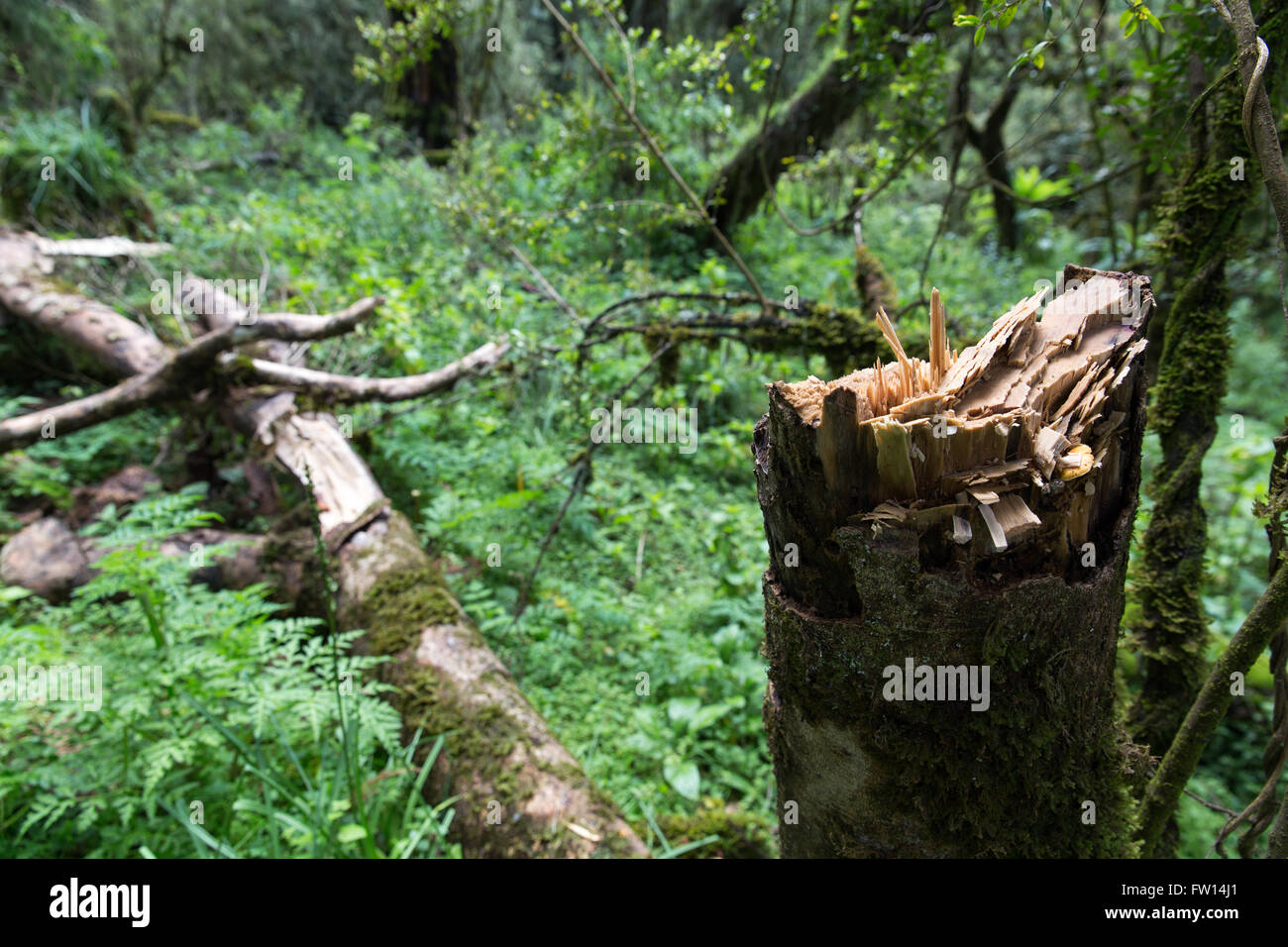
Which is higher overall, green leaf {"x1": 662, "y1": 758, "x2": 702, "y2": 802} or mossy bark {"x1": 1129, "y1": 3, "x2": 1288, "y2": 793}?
mossy bark {"x1": 1129, "y1": 3, "x2": 1288, "y2": 793}

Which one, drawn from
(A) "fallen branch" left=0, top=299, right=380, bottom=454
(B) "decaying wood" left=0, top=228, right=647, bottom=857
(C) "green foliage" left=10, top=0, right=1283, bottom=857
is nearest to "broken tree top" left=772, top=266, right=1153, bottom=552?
(C) "green foliage" left=10, top=0, right=1283, bottom=857

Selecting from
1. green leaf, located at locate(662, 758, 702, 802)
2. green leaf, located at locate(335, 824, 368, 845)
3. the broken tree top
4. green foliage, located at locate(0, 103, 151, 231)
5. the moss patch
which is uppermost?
green foliage, located at locate(0, 103, 151, 231)

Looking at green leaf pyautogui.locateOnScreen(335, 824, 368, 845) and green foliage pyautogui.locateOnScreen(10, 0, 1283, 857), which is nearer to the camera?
green leaf pyautogui.locateOnScreen(335, 824, 368, 845)

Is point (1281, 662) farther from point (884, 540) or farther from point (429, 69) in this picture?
point (429, 69)

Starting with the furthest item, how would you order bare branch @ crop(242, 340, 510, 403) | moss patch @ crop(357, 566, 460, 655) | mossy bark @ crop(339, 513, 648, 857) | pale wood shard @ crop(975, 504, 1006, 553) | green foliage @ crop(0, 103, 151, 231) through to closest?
green foliage @ crop(0, 103, 151, 231) → bare branch @ crop(242, 340, 510, 403) → moss patch @ crop(357, 566, 460, 655) → mossy bark @ crop(339, 513, 648, 857) → pale wood shard @ crop(975, 504, 1006, 553)

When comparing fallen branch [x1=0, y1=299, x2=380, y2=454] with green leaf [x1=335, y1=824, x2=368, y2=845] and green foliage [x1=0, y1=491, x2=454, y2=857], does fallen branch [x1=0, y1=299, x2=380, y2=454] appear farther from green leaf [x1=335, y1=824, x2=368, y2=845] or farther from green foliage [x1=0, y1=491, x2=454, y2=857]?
green leaf [x1=335, y1=824, x2=368, y2=845]

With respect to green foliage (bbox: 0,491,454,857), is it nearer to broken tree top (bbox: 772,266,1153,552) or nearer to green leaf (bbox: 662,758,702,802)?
green leaf (bbox: 662,758,702,802)

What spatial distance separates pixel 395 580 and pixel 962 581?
2.53 m

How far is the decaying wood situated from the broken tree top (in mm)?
1312

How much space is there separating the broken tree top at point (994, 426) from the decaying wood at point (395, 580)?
1312 millimetres

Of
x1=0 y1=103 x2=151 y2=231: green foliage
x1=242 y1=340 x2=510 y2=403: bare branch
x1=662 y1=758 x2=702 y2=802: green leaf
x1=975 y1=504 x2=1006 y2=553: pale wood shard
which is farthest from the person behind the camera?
x1=0 y1=103 x2=151 y2=231: green foliage

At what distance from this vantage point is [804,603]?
107cm

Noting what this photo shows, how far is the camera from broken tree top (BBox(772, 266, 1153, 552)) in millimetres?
923

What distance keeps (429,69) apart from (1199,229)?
10167 millimetres
